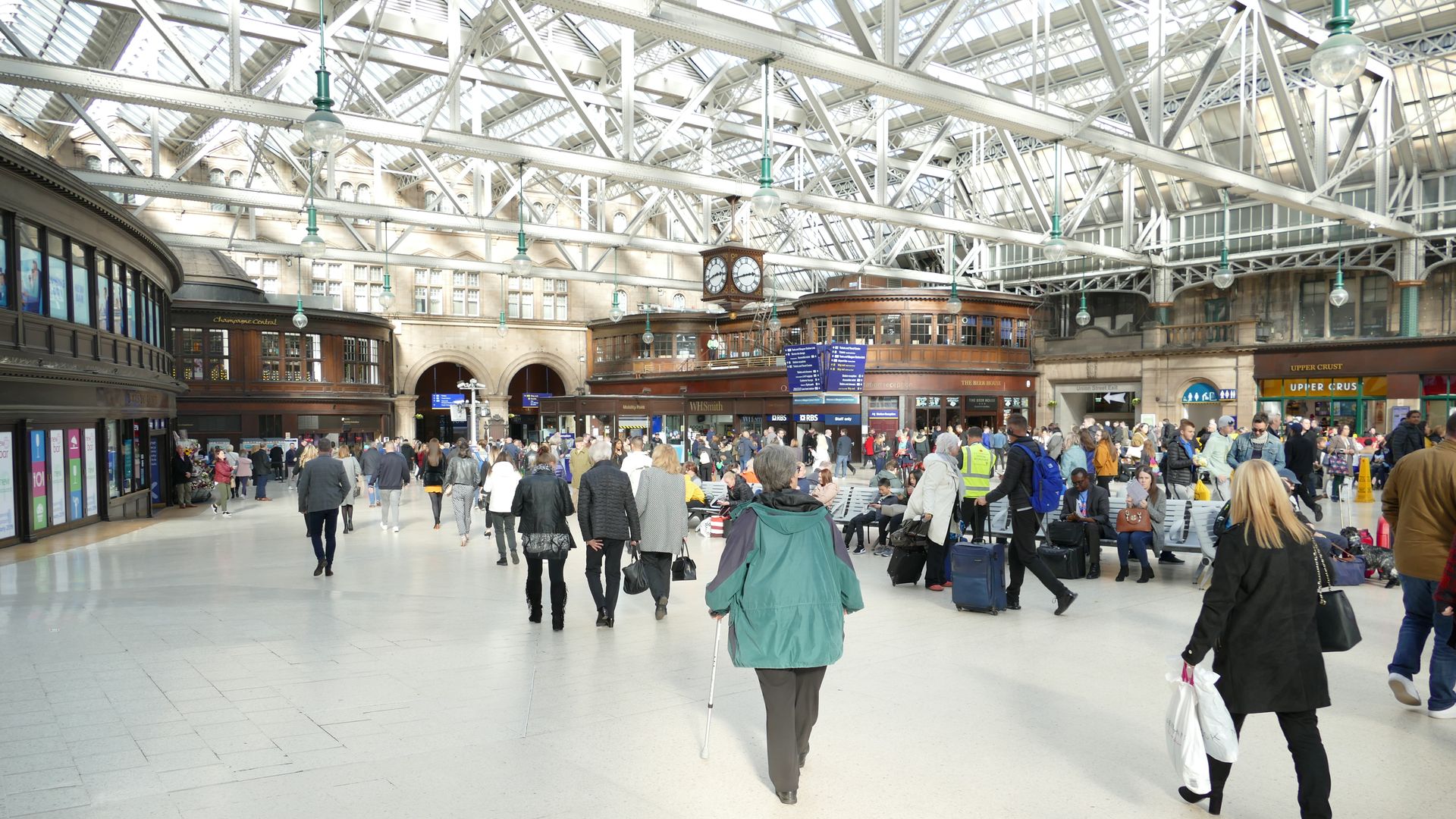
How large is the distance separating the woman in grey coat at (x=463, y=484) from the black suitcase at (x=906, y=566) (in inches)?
247

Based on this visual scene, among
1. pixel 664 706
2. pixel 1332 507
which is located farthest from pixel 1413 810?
pixel 1332 507

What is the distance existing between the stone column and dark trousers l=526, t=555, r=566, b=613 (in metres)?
31.7

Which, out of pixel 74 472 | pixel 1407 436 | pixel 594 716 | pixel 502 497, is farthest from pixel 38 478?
pixel 1407 436

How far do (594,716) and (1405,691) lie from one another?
4.61 metres

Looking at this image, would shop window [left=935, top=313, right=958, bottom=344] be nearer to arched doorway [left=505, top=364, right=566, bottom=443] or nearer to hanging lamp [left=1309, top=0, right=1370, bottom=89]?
arched doorway [left=505, top=364, right=566, bottom=443]

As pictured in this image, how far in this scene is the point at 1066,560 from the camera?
30.0 ft

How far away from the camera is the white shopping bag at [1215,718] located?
3.64m

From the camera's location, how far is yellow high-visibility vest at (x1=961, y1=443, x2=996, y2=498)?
885 centimetres

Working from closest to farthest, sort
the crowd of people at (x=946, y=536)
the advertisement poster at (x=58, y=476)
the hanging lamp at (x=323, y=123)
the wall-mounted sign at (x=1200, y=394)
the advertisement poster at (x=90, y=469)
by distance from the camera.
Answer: the crowd of people at (x=946, y=536) < the hanging lamp at (x=323, y=123) < the advertisement poster at (x=58, y=476) < the advertisement poster at (x=90, y=469) < the wall-mounted sign at (x=1200, y=394)

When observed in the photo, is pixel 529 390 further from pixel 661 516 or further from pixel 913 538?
pixel 661 516

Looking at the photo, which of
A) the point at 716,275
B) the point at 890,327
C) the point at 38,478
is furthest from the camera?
the point at 890,327

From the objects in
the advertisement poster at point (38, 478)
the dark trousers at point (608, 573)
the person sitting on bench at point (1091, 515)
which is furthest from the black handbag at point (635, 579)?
the advertisement poster at point (38, 478)

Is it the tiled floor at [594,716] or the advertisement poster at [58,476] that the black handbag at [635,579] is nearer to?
the tiled floor at [594,716]

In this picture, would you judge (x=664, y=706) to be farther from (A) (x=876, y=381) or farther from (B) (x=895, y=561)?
(A) (x=876, y=381)
